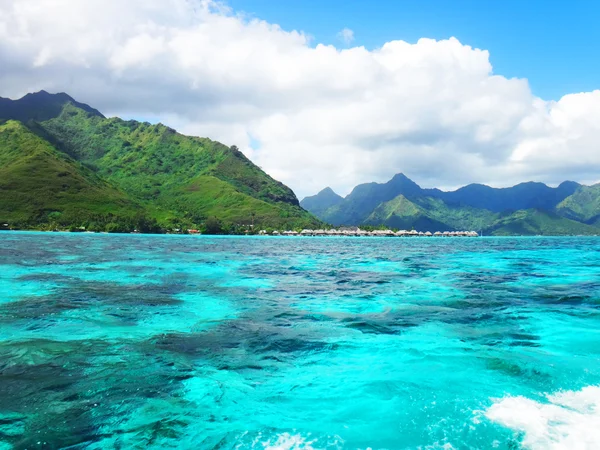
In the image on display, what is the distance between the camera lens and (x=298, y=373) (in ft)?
39.2

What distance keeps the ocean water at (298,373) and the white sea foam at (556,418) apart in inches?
1.7

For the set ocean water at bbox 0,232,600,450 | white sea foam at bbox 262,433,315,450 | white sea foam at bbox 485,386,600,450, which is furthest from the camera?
ocean water at bbox 0,232,600,450

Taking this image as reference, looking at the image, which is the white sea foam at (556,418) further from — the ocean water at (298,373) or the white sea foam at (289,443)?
the white sea foam at (289,443)

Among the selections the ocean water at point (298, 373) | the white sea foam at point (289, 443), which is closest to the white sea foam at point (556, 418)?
the ocean water at point (298, 373)

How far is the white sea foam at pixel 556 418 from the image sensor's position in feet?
26.0

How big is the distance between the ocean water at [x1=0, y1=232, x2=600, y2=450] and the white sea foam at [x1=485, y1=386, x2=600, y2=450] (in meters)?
0.04

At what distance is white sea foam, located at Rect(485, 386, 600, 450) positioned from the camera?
7.93m

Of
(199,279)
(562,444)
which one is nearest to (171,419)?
(562,444)

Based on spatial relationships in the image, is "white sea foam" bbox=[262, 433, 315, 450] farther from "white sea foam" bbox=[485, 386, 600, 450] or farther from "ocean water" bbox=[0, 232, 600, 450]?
"white sea foam" bbox=[485, 386, 600, 450]

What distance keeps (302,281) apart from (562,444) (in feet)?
90.6

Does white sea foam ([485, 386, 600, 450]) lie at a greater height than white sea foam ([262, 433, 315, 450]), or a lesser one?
greater

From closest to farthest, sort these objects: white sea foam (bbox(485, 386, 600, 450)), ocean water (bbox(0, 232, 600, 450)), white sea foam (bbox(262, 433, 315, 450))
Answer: white sea foam (bbox(262, 433, 315, 450)), white sea foam (bbox(485, 386, 600, 450)), ocean water (bbox(0, 232, 600, 450))

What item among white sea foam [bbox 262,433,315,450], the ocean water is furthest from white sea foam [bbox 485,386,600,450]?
white sea foam [bbox 262,433,315,450]

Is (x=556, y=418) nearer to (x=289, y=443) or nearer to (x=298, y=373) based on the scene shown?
(x=289, y=443)
